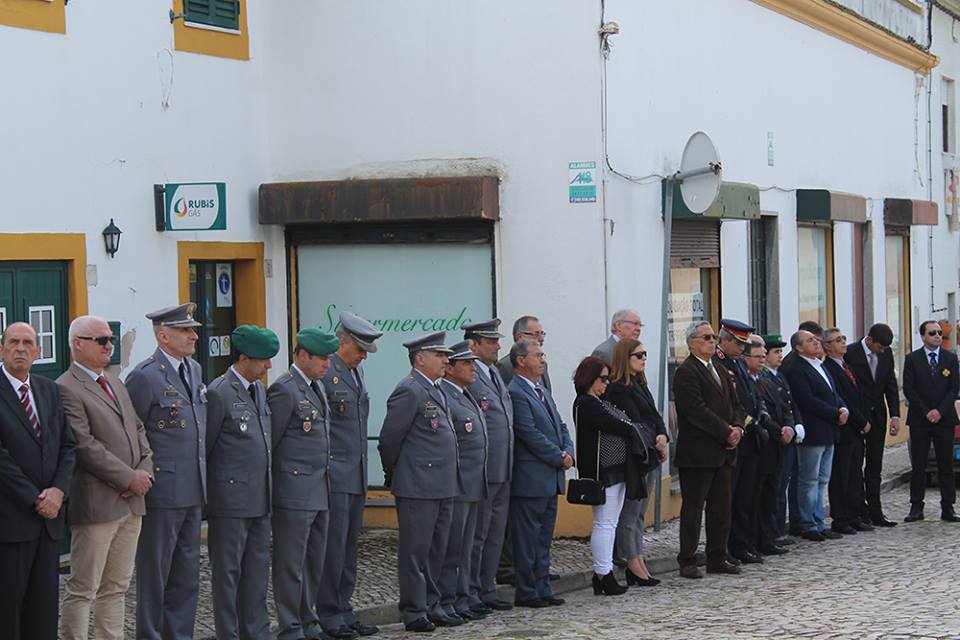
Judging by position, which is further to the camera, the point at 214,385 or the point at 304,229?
the point at 304,229

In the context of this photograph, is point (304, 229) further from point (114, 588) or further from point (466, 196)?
point (114, 588)

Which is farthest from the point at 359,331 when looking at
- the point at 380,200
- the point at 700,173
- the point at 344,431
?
the point at 700,173

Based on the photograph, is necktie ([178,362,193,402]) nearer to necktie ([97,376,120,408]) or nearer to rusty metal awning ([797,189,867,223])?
necktie ([97,376,120,408])

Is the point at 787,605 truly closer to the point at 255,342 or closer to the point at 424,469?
the point at 424,469

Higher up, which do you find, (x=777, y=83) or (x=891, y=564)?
(x=777, y=83)

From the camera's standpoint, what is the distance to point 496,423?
1132 centimetres

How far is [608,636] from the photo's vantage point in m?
9.98

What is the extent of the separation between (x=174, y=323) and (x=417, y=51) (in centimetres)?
581

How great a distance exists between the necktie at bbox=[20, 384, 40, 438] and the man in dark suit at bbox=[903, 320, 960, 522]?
1000cm

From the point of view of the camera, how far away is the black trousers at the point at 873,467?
15586 millimetres

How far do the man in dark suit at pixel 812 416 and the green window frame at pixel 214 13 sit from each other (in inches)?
228

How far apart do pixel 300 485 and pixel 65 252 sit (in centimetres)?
350

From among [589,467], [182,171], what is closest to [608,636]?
[589,467]

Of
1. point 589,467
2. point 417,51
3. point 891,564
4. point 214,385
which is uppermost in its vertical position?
point 417,51
